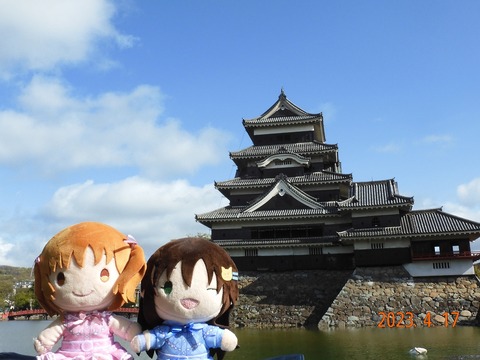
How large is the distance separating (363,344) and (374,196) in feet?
32.4

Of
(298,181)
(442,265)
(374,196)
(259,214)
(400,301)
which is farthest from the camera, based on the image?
(298,181)

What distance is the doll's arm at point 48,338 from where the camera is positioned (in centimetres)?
414

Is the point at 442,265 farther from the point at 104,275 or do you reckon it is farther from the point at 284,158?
the point at 104,275

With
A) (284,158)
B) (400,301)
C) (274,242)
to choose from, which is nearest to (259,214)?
(274,242)

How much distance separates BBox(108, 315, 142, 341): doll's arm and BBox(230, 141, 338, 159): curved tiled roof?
21779 millimetres

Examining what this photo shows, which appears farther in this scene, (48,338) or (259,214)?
(259,214)

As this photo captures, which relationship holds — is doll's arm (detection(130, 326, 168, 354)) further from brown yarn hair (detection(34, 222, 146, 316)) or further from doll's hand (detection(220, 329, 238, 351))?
doll's hand (detection(220, 329, 238, 351))

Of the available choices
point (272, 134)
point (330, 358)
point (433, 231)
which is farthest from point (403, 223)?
point (330, 358)

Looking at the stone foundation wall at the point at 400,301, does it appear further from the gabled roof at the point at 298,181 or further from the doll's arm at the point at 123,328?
the doll's arm at the point at 123,328

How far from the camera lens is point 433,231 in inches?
819

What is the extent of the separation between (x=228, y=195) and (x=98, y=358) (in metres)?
22.1

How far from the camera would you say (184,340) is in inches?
164

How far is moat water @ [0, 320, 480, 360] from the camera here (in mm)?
11992

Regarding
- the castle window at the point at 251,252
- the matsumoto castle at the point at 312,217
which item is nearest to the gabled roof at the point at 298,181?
the matsumoto castle at the point at 312,217
